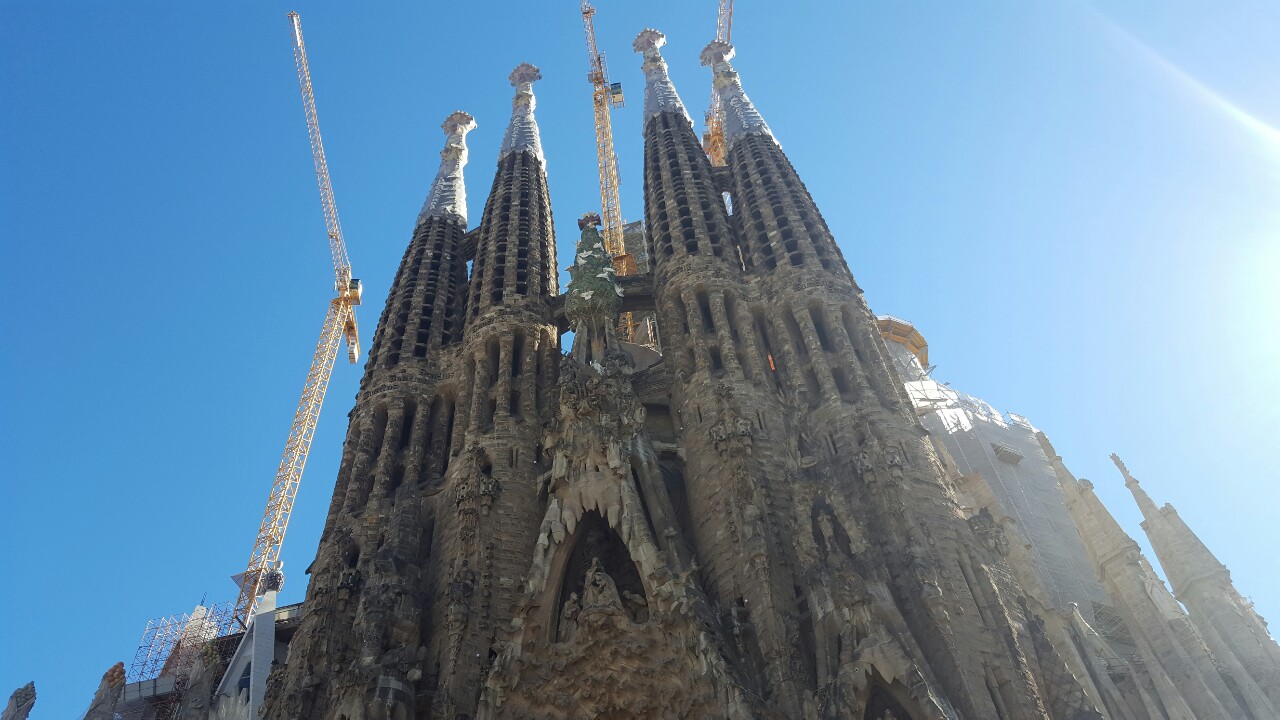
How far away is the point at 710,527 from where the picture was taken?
2336 centimetres

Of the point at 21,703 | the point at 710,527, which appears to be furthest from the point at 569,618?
the point at 21,703

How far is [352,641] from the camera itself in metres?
22.9

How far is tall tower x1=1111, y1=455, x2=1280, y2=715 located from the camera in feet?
96.8

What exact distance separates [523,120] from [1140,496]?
31.6 meters

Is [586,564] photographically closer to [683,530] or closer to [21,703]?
[683,530]

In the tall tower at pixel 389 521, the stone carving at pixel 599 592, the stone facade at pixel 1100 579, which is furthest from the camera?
the stone facade at pixel 1100 579

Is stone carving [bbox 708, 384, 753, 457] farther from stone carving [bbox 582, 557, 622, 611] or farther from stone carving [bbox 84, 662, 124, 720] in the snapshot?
stone carving [bbox 84, 662, 124, 720]

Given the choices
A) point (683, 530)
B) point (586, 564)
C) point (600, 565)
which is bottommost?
point (600, 565)

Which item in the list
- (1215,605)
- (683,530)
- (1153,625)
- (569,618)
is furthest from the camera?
(1215,605)

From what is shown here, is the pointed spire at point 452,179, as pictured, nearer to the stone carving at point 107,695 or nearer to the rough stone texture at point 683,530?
→ the rough stone texture at point 683,530

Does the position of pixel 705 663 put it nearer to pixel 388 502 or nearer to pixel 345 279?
pixel 388 502

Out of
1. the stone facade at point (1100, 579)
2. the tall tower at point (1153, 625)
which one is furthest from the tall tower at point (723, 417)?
the tall tower at point (1153, 625)

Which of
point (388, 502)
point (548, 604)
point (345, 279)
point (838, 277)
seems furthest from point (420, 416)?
A: point (345, 279)

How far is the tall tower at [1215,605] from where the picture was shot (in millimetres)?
29513
